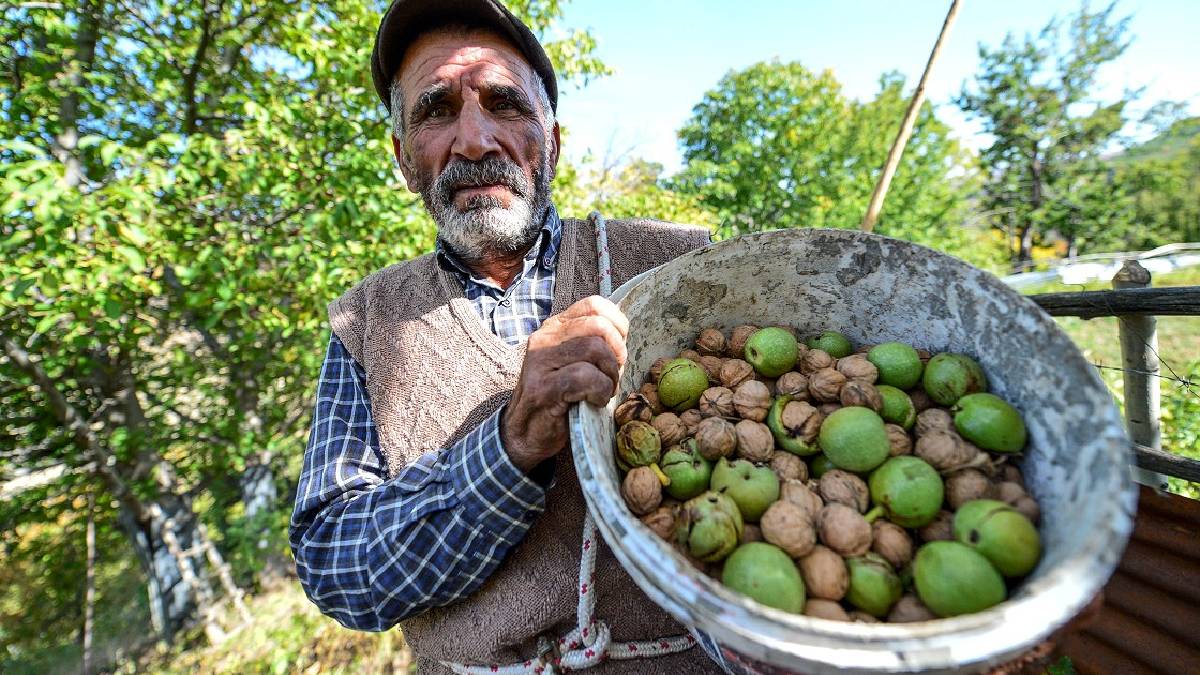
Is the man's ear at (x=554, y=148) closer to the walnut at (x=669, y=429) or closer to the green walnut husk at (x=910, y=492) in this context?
the walnut at (x=669, y=429)

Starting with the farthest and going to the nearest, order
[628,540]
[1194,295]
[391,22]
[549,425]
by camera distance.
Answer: [391,22] → [1194,295] → [549,425] → [628,540]

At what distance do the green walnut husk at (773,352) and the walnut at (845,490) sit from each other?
0.30m

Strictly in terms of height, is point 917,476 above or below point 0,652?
above

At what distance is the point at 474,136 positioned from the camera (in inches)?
66.7

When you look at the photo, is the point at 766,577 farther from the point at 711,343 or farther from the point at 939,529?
the point at 711,343

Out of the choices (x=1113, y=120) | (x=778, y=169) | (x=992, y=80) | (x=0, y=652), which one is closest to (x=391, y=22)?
(x=0, y=652)

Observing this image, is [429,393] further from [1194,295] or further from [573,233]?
[1194,295]

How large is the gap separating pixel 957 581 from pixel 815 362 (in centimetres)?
58

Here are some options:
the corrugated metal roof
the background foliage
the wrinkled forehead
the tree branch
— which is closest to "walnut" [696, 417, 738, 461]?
the wrinkled forehead

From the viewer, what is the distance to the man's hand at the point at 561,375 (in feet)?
3.58

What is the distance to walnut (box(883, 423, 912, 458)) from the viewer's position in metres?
1.15

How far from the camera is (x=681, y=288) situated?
4.44ft

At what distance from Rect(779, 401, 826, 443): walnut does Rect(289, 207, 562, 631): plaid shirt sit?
0.63m

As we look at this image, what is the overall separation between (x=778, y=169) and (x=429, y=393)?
11.9 m
